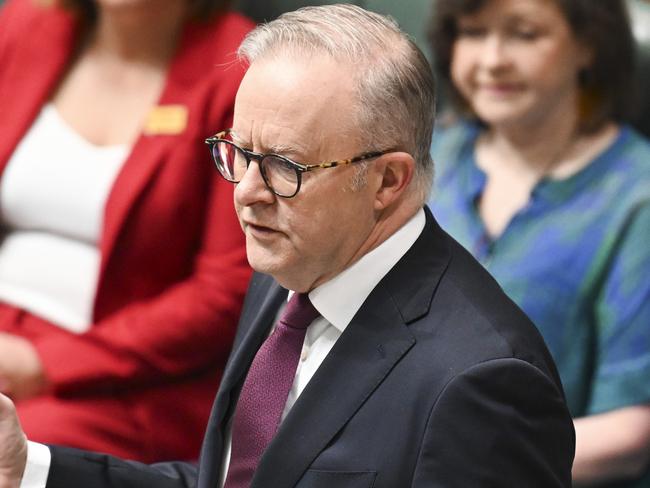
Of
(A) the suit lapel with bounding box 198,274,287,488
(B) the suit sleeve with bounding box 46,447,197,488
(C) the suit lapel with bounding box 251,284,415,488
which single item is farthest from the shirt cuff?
(C) the suit lapel with bounding box 251,284,415,488

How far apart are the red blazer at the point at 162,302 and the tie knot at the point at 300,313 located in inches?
21.0

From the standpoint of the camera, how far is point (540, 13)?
1.88 metres

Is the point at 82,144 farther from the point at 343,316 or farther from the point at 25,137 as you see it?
the point at 343,316

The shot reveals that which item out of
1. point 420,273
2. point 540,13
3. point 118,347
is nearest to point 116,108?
point 118,347

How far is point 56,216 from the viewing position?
1.86 meters

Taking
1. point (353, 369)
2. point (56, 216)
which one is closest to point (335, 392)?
point (353, 369)

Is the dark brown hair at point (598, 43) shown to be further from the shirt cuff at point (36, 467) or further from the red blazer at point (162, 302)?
the shirt cuff at point (36, 467)

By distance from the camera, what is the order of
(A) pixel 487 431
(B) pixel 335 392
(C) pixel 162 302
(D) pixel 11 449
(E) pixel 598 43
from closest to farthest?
1. (A) pixel 487 431
2. (B) pixel 335 392
3. (D) pixel 11 449
4. (C) pixel 162 302
5. (E) pixel 598 43

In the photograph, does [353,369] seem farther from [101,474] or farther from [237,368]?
[101,474]

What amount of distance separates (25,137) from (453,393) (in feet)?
3.56

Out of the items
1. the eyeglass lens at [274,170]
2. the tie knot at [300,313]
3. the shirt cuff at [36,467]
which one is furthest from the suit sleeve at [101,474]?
the eyeglass lens at [274,170]

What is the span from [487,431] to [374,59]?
39 cm

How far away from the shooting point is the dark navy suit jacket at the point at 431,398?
3.54 feet

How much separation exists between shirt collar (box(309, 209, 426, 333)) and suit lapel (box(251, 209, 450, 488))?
0.01 m
